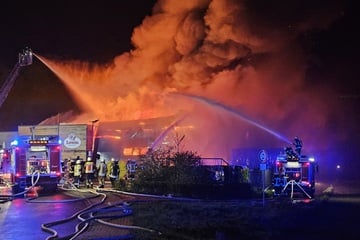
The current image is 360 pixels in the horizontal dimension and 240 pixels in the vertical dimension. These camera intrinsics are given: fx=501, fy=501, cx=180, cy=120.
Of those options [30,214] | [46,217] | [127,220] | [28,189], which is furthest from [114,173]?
[127,220]

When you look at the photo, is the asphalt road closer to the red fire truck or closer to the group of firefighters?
the red fire truck

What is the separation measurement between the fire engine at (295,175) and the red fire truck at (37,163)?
32.1 ft

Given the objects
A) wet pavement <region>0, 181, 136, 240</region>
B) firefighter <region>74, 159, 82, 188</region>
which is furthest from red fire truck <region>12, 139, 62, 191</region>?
firefighter <region>74, 159, 82, 188</region>

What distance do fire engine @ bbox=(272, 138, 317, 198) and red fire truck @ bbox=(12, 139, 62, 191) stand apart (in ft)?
32.1

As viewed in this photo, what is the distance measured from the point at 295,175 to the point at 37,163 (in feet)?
37.4

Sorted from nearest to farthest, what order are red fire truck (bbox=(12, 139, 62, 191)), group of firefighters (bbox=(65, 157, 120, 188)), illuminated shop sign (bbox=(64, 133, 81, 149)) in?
1. red fire truck (bbox=(12, 139, 62, 191))
2. group of firefighters (bbox=(65, 157, 120, 188))
3. illuminated shop sign (bbox=(64, 133, 81, 149))

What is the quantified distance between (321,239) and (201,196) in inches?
393

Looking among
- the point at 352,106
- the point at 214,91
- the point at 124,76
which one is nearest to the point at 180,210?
the point at 214,91

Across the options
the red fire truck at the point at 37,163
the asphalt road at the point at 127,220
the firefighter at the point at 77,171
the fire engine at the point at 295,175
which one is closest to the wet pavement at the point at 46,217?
the asphalt road at the point at 127,220

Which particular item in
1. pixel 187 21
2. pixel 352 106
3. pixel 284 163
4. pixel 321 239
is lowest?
pixel 321 239

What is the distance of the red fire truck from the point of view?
21547mm

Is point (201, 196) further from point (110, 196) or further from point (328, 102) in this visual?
point (328, 102)

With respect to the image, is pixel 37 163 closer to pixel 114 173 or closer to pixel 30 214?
pixel 114 173

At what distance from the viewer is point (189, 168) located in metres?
20.9
